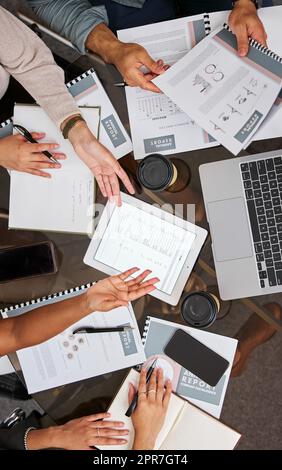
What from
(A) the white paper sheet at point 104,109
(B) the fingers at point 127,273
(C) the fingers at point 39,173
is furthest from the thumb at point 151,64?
(B) the fingers at point 127,273

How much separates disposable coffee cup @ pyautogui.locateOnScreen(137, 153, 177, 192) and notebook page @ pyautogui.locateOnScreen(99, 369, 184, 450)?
0.44 metres

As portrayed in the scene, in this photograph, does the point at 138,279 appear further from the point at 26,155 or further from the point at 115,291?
the point at 26,155

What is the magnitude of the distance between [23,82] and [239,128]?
53 cm

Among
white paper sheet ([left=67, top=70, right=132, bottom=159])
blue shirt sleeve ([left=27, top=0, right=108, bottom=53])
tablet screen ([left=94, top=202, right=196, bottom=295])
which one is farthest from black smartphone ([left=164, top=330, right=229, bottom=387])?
blue shirt sleeve ([left=27, top=0, right=108, bottom=53])

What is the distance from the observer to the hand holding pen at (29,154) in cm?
124

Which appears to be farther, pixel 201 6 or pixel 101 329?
pixel 201 6

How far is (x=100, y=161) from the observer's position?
1223 millimetres

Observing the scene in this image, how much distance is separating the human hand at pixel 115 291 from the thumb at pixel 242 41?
1.77ft

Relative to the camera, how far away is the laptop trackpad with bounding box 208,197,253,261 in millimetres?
1156

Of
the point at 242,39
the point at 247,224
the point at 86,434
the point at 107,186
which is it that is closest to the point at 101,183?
the point at 107,186

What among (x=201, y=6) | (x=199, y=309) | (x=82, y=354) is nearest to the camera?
(x=199, y=309)

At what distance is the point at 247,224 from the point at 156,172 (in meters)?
0.23
